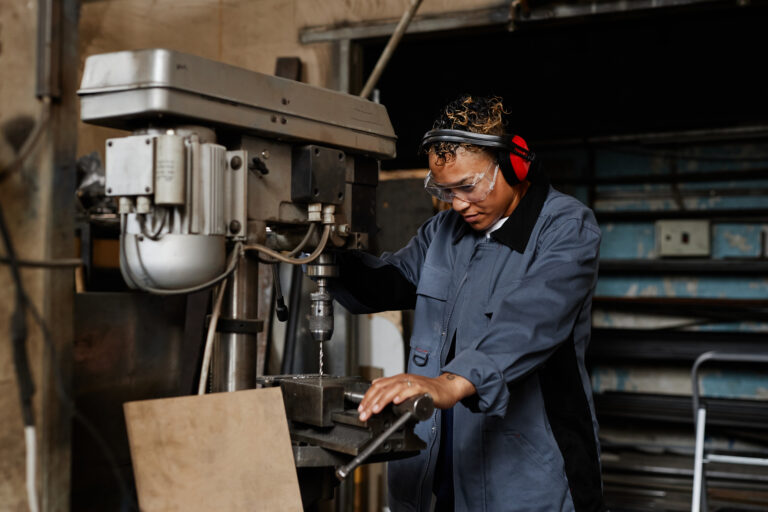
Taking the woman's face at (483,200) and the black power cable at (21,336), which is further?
the woman's face at (483,200)

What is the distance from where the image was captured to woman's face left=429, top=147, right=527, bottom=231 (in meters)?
1.50

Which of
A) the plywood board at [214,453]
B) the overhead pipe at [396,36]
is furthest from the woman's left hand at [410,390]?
the overhead pipe at [396,36]

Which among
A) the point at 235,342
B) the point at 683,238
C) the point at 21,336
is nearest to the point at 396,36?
the point at 235,342

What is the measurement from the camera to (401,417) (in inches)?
41.2

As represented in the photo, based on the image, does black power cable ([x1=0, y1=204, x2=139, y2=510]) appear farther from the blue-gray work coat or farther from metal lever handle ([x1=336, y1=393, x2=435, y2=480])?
the blue-gray work coat

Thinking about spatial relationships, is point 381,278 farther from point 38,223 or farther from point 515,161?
point 38,223

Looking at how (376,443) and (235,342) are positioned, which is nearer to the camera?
(376,443)

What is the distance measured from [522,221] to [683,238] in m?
3.12

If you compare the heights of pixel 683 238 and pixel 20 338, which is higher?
pixel 683 238

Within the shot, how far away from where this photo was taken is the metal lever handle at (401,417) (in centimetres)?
101

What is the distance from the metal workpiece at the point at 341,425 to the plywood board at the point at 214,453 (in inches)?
3.4

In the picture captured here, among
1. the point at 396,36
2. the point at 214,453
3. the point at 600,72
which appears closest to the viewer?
the point at 214,453

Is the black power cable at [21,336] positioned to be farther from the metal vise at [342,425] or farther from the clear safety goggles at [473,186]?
the clear safety goggles at [473,186]

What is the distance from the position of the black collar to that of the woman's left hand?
1.36 ft
